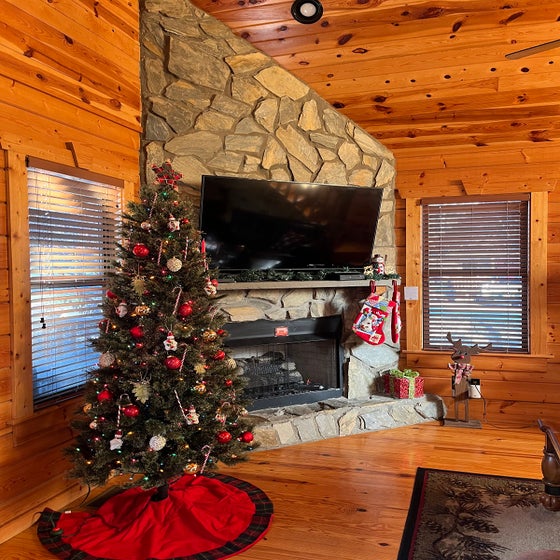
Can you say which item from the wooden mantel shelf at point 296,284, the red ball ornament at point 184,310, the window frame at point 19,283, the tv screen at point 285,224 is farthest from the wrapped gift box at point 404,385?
the window frame at point 19,283

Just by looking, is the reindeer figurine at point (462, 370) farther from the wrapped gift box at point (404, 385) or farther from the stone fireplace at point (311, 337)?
the stone fireplace at point (311, 337)

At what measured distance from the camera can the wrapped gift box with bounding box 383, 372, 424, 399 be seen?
438 centimetres

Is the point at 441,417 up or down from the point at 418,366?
down

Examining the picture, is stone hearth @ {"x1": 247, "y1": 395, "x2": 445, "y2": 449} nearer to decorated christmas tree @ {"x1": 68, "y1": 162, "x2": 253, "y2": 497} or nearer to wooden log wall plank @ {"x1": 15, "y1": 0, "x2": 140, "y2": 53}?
decorated christmas tree @ {"x1": 68, "y1": 162, "x2": 253, "y2": 497}

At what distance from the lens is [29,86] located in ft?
9.16

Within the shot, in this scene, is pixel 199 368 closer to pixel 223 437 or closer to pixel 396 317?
pixel 223 437

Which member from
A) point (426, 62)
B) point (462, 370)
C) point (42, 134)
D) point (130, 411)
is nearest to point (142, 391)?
point (130, 411)

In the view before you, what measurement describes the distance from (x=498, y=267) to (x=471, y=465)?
5.67 feet

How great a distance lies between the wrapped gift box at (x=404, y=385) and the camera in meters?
4.38

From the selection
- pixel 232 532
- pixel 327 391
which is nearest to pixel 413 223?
pixel 327 391

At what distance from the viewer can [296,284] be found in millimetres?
3957

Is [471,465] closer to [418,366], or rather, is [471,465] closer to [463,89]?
[418,366]

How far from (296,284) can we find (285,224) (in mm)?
451

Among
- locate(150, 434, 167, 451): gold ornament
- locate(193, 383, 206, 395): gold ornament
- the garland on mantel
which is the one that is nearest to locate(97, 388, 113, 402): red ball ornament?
locate(150, 434, 167, 451): gold ornament
